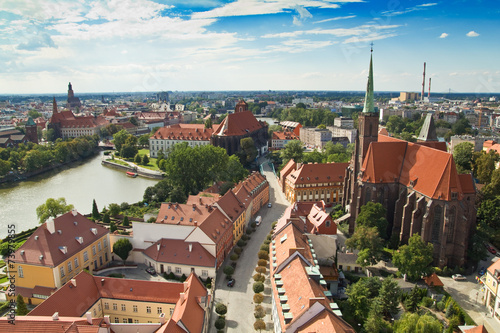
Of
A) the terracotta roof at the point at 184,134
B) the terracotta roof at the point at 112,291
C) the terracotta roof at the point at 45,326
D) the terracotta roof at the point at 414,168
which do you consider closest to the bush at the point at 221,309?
the terracotta roof at the point at 112,291

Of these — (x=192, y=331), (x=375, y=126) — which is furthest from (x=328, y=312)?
(x=375, y=126)

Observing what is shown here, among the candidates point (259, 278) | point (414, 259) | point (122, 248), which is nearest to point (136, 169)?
point (122, 248)

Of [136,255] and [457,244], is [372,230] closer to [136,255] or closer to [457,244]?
[457,244]

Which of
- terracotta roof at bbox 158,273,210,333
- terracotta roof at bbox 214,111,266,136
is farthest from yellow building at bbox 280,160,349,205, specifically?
terracotta roof at bbox 214,111,266,136

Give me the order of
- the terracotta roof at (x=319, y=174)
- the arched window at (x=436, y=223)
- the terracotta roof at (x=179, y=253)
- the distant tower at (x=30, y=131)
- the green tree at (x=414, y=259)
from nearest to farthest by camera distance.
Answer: the green tree at (x=414, y=259) → the terracotta roof at (x=179, y=253) → the arched window at (x=436, y=223) → the terracotta roof at (x=319, y=174) → the distant tower at (x=30, y=131)

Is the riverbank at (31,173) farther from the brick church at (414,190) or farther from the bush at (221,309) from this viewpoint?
the brick church at (414,190)
